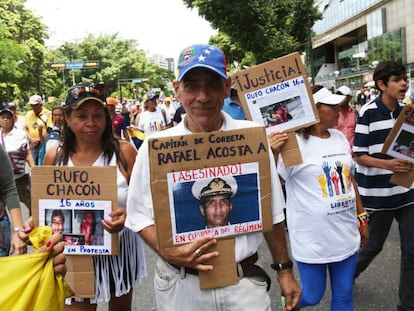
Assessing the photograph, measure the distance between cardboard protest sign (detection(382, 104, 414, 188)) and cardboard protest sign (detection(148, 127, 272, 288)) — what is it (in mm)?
1726

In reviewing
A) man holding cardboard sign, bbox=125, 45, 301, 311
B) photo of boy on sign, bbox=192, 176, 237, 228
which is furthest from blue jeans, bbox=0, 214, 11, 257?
photo of boy on sign, bbox=192, 176, 237, 228

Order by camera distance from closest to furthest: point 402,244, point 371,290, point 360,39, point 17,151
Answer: point 402,244 < point 371,290 < point 17,151 < point 360,39

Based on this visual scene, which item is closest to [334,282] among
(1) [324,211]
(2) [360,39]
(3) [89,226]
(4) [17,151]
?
(1) [324,211]

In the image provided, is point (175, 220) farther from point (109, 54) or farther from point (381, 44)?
point (109, 54)

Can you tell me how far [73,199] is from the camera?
2.41 metres

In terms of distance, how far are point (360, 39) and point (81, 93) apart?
2128 inches

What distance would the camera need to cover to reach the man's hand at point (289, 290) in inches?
82.4

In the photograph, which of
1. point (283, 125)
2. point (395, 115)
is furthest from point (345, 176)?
point (395, 115)

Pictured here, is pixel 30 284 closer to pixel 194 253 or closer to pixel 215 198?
pixel 194 253

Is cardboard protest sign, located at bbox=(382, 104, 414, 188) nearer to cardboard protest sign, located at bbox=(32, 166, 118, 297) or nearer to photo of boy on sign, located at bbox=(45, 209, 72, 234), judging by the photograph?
cardboard protest sign, located at bbox=(32, 166, 118, 297)

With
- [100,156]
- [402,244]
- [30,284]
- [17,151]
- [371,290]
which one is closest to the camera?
[30,284]

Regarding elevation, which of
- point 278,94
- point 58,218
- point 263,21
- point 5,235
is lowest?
point 5,235

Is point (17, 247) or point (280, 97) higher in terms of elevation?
point (280, 97)

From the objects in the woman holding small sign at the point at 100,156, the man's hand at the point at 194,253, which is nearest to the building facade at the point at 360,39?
the woman holding small sign at the point at 100,156
